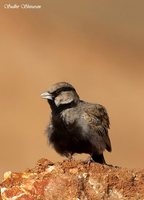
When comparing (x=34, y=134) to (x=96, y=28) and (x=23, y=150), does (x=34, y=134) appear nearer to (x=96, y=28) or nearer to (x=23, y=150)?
(x=23, y=150)

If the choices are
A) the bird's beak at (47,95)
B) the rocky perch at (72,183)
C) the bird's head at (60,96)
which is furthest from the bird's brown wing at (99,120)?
the rocky perch at (72,183)

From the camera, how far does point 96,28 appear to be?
Answer: 39.5m

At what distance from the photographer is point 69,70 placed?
32.9m

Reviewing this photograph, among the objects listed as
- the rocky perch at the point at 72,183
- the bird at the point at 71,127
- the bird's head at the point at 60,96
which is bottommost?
the rocky perch at the point at 72,183

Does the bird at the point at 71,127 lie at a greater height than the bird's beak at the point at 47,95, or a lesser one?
lesser

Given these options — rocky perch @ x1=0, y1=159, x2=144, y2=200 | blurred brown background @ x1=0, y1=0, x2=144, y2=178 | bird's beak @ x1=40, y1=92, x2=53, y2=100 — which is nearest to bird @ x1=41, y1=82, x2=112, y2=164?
bird's beak @ x1=40, y1=92, x2=53, y2=100

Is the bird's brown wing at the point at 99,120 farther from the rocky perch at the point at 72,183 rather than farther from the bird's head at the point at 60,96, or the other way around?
the rocky perch at the point at 72,183

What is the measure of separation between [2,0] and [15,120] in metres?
8.78

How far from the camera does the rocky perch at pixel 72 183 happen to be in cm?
877

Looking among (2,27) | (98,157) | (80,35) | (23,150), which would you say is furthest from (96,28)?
(98,157)

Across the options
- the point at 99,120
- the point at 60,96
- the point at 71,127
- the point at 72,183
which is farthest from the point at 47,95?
the point at 72,183

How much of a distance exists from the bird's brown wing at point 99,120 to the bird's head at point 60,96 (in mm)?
258

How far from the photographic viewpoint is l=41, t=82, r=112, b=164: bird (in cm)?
1177

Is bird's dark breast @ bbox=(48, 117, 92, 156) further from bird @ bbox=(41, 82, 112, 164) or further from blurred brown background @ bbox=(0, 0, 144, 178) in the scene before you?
blurred brown background @ bbox=(0, 0, 144, 178)
